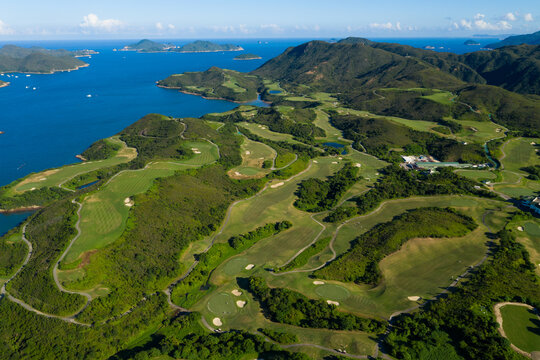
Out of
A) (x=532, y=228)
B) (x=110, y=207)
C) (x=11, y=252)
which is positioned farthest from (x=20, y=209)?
(x=532, y=228)

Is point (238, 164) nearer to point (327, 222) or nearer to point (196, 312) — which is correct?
point (327, 222)

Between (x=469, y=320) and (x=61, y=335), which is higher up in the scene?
(x=469, y=320)

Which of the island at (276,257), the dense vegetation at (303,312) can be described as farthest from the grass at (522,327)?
the dense vegetation at (303,312)

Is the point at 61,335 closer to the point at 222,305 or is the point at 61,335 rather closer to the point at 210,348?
the point at 210,348

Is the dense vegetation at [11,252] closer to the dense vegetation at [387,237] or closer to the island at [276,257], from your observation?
the island at [276,257]

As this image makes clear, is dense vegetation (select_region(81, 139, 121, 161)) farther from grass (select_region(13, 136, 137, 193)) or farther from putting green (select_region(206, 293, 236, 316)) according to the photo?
putting green (select_region(206, 293, 236, 316))

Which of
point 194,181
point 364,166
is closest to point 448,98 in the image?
point 364,166
